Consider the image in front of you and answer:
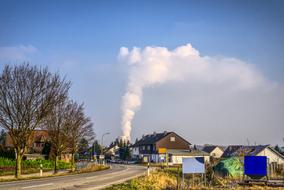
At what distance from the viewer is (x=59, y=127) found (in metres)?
47.2

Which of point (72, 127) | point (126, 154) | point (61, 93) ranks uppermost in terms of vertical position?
point (61, 93)

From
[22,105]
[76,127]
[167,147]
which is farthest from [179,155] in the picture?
[22,105]

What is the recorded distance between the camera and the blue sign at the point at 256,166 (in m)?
22.1

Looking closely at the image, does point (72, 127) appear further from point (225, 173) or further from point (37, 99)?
point (225, 173)

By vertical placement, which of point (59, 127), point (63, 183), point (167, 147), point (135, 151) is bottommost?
point (135, 151)

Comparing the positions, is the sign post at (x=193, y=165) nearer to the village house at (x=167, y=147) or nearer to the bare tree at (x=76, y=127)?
the bare tree at (x=76, y=127)

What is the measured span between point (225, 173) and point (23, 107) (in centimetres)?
1841

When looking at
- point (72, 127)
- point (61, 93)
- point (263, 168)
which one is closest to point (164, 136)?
point (72, 127)

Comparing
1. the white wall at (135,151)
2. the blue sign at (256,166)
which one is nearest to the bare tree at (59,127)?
the blue sign at (256,166)

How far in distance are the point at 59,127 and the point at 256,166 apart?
99.4 feet

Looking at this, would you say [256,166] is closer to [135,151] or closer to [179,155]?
[179,155]

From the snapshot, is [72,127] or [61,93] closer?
[61,93]

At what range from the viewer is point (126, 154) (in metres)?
114

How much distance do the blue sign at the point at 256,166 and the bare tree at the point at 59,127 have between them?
2858 cm
